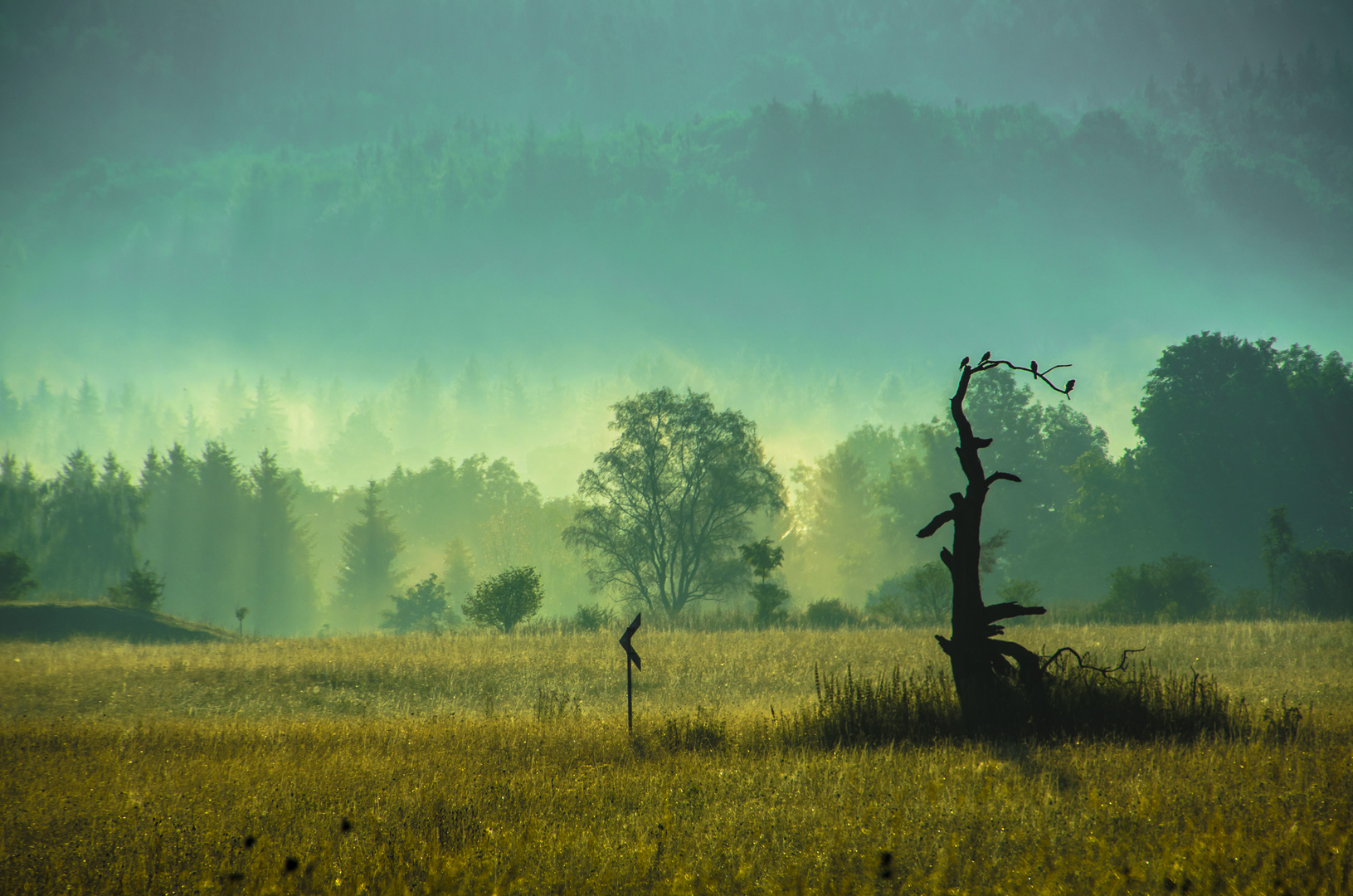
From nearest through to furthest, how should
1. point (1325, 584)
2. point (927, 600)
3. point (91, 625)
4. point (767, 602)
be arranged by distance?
point (91, 625), point (1325, 584), point (767, 602), point (927, 600)

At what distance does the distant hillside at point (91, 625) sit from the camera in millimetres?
31250

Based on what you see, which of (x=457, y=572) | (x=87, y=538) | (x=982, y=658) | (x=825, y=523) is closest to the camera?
(x=982, y=658)

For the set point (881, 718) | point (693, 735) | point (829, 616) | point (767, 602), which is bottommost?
point (829, 616)

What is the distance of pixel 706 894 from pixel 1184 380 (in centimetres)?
6312

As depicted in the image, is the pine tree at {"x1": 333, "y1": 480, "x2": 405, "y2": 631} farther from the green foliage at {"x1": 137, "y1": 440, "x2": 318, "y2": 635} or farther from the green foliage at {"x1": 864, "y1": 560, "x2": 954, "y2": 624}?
the green foliage at {"x1": 864, "y1": 560, "x2": 954, "y2": 624}

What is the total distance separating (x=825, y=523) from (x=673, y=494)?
46.7m

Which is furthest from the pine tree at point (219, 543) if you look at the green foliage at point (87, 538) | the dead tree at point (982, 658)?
the dead tree at point (982, 658)

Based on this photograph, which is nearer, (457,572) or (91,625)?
(91,625)

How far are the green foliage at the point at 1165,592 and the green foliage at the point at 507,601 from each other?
28.8 meters

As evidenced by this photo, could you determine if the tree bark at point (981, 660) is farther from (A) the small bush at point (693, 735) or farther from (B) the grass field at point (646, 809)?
(A) the small bush at point (693, 735)

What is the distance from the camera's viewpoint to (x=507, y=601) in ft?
116

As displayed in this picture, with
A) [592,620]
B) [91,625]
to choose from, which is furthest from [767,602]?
[91,625]

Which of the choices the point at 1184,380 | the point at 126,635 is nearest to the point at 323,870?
the point at 126,635

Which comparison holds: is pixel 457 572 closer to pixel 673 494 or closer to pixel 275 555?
pixel 275 555
